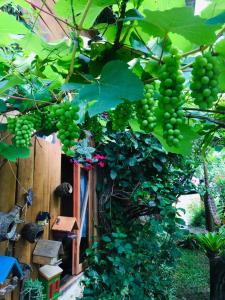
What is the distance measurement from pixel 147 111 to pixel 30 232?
1.20 meters

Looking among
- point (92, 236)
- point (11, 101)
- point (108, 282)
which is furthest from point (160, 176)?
point (11, 101)

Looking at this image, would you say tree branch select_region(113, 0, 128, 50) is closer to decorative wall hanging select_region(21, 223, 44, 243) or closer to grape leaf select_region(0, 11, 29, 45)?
grape leaf select_region(0, 11, 29, 45)

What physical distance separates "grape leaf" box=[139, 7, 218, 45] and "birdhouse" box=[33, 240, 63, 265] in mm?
1444

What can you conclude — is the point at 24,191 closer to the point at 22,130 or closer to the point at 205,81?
the point at 22,130

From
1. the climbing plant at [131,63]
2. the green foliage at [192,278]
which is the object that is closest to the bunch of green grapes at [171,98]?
the climbing plant at [131,63]

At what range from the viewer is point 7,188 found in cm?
148

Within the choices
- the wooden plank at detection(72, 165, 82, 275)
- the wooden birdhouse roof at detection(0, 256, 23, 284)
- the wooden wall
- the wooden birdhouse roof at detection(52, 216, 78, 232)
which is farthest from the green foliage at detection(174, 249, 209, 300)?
the wooden birdhouse roof at detection(0, 256, 23, 284)

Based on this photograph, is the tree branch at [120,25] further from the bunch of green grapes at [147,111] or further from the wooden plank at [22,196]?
the wooden plank at [22,196]

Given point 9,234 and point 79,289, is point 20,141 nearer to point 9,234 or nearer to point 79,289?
point 9,234

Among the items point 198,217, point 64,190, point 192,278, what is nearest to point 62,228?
point 64,190

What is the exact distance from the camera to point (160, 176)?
3.17m

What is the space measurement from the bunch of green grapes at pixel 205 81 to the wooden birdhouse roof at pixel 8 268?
44.0 inches

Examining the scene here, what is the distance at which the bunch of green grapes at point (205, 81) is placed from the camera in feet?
1.45

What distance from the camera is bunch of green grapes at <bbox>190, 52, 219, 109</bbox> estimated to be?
17.4 inches
